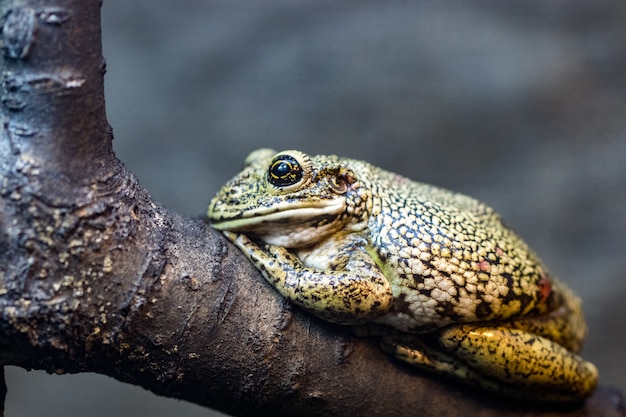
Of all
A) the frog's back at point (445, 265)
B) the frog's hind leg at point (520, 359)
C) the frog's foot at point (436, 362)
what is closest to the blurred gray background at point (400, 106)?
the frog's back at point (445, 265)

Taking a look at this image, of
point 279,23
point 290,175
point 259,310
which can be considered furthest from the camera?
point 279,23

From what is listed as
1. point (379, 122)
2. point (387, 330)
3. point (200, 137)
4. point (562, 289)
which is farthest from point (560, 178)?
point (387, 330)

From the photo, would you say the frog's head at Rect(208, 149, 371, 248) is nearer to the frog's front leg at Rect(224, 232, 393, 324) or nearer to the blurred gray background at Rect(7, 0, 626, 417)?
the frog's front leg at Rect(224, 232, 393, 324)

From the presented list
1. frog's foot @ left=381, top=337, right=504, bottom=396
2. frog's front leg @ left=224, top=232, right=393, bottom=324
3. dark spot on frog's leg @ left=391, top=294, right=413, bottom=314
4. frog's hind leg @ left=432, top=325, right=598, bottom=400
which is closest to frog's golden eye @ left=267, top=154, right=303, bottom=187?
frog's front leg @ left=224, top=232, right=393, bottom=324

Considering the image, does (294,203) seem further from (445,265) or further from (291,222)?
(445,265)

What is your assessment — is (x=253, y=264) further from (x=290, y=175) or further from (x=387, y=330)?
(x=387, y=330)
